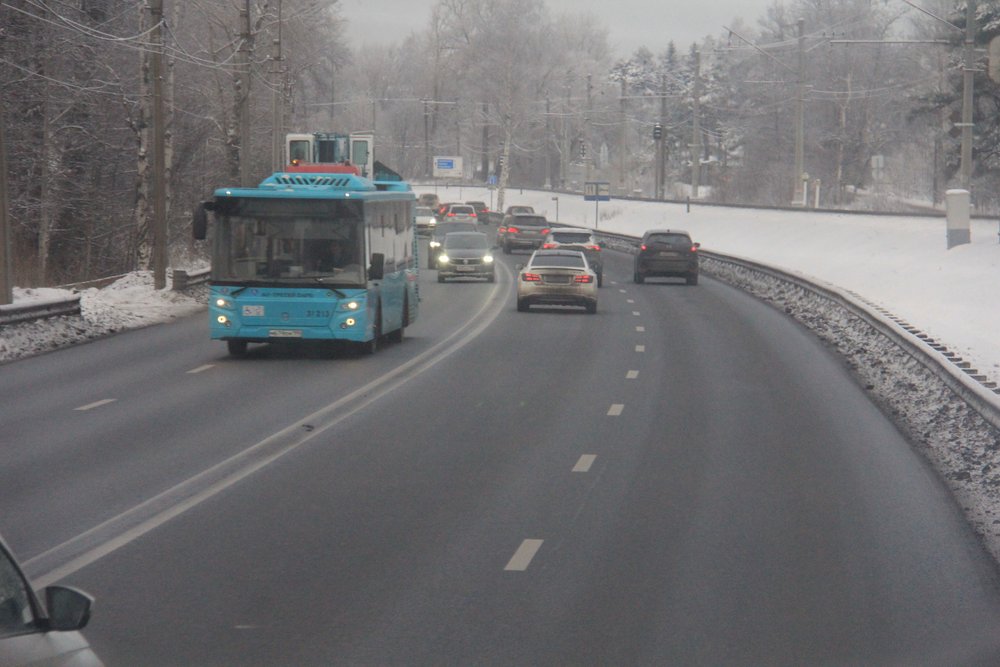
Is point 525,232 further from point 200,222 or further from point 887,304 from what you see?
point 200,222

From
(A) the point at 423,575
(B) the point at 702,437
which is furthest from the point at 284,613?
(B) the point at 702,437

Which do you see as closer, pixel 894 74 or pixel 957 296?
pixel 957 296


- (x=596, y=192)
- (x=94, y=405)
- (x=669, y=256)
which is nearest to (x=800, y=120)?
(x=596, y=192)

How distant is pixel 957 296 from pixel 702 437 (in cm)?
Answer: 2535

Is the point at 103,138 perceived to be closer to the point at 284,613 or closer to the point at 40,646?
the point at 284,613

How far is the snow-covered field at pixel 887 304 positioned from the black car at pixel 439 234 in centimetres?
1192

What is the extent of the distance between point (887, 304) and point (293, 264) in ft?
66.8

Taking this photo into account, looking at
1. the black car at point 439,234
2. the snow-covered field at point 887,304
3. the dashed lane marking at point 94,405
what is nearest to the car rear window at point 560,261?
the snow-covered field at point 887,304

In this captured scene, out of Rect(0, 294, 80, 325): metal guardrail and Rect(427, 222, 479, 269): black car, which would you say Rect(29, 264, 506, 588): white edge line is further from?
Rect(427, 222, 479, 269): black car

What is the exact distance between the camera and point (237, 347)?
2505 centimetres

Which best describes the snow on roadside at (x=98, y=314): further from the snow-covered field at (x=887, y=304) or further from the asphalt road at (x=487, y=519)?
the asphalt road at (x=487, y=519)

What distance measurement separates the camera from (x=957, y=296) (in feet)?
131

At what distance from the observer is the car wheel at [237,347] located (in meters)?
25.0

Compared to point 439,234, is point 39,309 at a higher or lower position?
higher
